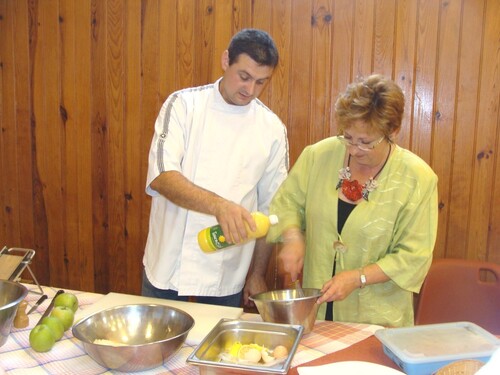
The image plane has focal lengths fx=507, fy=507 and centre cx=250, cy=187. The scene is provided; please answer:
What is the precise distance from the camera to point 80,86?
3.15 meters

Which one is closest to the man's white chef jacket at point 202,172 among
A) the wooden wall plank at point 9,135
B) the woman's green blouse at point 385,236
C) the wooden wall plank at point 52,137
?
the woman's green blouse at point 385,236

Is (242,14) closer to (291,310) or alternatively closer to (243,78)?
(243,78)

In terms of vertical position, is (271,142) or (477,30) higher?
(477,30)

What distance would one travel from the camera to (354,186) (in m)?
1.85

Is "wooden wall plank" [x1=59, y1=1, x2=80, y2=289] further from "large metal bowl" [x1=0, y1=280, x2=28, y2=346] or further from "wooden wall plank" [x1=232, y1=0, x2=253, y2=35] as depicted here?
"large metal bowl" [x1=0, y1=280, x2=28, y2=346]

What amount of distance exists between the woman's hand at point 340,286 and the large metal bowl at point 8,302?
856 mm

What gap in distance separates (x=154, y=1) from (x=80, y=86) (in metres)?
0.71

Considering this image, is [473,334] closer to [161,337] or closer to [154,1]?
[161,337]

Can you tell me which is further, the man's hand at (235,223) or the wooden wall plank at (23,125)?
the wooden wall plank at (23,125)

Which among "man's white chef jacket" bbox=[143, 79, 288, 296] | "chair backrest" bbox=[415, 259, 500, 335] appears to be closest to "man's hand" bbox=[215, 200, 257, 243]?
"man's white chef jacket" bbox=[143, 79, 288, 296]

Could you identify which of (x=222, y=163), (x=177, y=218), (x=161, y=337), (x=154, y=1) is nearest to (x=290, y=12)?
(x=154, y=1)

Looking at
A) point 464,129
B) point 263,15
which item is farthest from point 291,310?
point 263,15

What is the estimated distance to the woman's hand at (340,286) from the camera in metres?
1.57

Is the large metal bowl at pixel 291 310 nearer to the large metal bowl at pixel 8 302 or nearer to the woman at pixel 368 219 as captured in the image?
the woman at pixel 368 219
